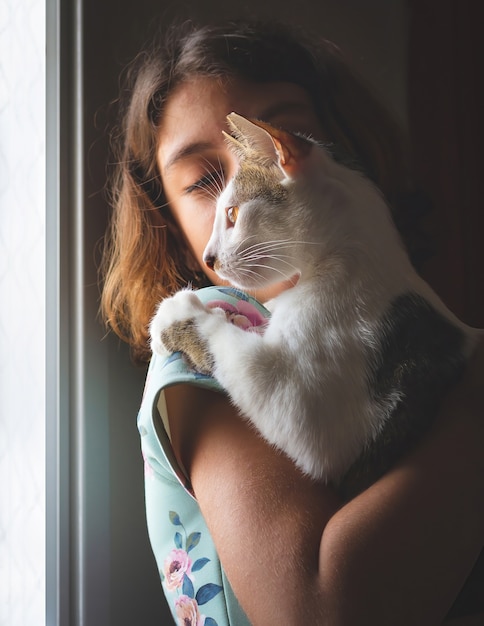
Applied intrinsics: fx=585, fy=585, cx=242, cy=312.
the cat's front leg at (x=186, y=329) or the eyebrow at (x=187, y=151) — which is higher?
the eyebrow at (x=187, y=151)

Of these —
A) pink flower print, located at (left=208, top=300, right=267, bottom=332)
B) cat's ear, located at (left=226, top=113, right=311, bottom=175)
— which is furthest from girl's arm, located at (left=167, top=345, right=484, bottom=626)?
cat's ear, located at (left=226, top=113, right=311, bottom=175)

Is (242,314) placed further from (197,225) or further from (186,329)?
(197,225)

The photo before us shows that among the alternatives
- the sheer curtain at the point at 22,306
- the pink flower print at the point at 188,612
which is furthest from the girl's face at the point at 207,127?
the pink flower print at the point at 188,612

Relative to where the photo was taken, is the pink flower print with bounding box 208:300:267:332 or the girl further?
the pink flower print with bounding box 208:300:267:332

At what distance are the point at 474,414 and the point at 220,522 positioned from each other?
0.88 ft

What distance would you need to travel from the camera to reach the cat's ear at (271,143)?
0.59 metres

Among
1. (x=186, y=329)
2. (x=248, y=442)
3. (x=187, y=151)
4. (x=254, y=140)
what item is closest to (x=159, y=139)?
(x=187, y=151)

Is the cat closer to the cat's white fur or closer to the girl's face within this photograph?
the cat's white fur

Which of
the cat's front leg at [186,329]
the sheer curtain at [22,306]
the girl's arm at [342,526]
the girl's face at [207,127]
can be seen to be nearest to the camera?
the girl's arm at [342,526]

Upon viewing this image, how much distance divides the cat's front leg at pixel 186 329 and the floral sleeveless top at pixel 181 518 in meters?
0.01

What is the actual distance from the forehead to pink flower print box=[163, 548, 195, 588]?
501 mm

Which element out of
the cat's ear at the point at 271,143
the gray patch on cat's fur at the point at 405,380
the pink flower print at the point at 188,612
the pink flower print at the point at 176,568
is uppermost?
the cat's ear at the point at 271,143

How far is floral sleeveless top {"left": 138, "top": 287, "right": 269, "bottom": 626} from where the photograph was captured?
0.58 metres

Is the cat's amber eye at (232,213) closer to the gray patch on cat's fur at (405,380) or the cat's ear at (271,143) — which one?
the cat's ear at (271,143)
